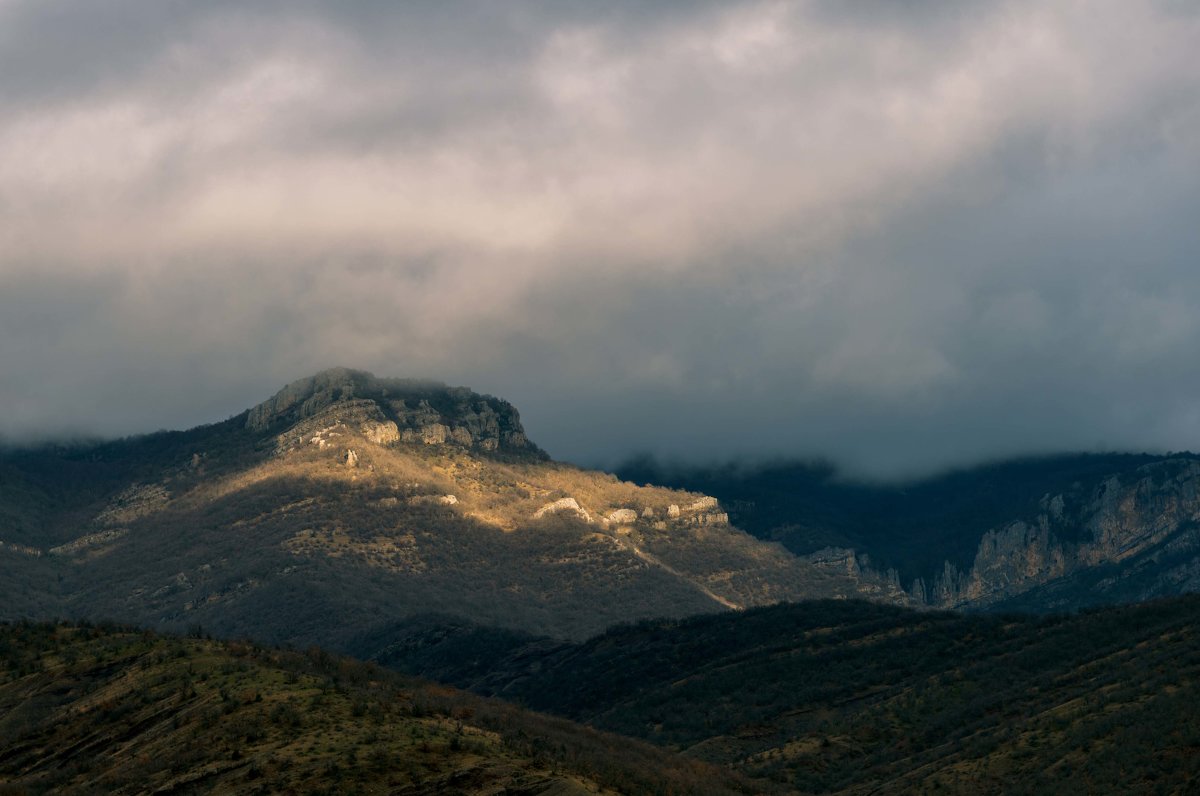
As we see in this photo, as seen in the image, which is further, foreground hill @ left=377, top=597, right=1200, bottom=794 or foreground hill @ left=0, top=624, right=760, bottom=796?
foreground hill @ left=377, top=597, right=1200, bottom=794

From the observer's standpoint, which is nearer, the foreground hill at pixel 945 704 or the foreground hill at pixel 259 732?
the foreground hill at pixel 259 732

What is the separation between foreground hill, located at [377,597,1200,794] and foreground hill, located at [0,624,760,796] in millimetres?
22459

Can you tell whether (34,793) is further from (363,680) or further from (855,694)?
(855,694)

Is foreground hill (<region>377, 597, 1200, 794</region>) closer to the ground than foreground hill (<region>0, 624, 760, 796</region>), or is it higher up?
closer to the ground

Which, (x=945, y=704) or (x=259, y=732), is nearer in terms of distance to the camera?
(x=259, y=732)

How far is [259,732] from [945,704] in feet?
293

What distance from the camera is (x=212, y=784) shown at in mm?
66750

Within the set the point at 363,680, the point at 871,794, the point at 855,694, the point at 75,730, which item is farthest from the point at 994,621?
the point at 75,730

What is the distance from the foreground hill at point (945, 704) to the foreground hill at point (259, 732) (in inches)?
884

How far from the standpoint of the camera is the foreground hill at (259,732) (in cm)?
6656

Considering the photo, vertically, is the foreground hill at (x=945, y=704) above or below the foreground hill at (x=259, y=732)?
below

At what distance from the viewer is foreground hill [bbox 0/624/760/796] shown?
66562mm

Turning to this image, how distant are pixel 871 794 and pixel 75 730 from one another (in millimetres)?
56711

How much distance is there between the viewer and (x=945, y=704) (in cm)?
14525
